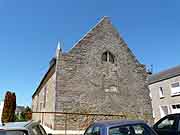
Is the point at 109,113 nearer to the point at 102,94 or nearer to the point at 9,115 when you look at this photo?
the point at 102,94

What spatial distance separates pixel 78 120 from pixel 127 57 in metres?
6.33

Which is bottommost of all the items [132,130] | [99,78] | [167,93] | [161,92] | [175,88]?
[132,130]

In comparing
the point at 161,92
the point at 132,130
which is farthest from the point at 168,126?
the point at 161,92

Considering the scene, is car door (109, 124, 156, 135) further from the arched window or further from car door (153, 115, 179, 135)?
the arched window

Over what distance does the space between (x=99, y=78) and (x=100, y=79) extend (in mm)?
106

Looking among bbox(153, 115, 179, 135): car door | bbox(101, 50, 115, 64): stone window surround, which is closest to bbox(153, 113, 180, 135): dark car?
bbox(153, 115, 179, 135): car door

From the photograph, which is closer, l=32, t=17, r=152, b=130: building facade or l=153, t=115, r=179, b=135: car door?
l=153, t=115, r=179, b=135: car door

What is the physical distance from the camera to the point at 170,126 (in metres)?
8.34

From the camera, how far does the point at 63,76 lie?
577 inches

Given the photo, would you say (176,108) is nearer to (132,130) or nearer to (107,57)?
(107,57)

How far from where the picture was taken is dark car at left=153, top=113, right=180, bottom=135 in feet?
26.1

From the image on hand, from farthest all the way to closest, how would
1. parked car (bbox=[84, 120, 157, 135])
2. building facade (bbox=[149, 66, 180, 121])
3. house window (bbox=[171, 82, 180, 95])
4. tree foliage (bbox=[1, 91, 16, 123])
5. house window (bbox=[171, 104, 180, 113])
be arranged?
1. building facade (bbox=[149, 66, 180, 121])
2. house window (bbox=[171, 82, 180, 95])
3. house window (bbox=[171, 104, 180, 113])
4. tree foliage (bbox=[1, 91, 16, 123])
5. parked car (bbox=[84, 120, 157, 135])


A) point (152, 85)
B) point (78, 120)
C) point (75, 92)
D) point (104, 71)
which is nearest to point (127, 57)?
point (104, 71)

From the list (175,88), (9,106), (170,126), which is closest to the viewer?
(170,126)
